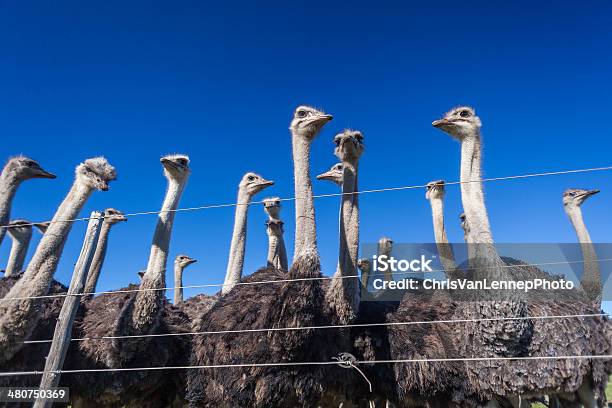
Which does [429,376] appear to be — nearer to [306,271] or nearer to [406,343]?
[406,343]

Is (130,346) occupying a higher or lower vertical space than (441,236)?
lower

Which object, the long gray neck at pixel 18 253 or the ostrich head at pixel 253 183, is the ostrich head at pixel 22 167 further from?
the long gray neck at pixel 18 253

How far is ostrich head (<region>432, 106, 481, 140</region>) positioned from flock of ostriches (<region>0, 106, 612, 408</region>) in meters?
0.02

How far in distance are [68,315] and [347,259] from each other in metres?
2.51

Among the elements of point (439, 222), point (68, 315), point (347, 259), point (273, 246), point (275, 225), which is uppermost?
point (275, 225)

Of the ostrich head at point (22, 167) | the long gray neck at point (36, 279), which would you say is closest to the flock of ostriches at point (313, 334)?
the long gray neck at point (36, 279)

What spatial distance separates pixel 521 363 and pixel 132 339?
3.58 meters

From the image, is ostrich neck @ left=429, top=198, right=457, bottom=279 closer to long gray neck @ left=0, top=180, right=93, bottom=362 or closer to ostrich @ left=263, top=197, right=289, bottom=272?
ostrich @ left=263, top=197, right=289, bottom=272

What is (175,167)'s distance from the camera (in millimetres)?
6914

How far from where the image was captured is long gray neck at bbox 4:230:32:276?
10422 mm

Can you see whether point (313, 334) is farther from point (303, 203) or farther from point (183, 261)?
point (183, 261)

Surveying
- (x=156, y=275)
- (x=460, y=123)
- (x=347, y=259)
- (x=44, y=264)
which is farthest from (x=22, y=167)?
(x=460, y=123)

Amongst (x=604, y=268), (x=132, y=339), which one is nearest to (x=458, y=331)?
(x=132, y=339)

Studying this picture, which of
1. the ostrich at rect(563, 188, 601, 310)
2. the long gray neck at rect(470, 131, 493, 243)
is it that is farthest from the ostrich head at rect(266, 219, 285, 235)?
the ostrich at rect(563, 188, 601, 310)
